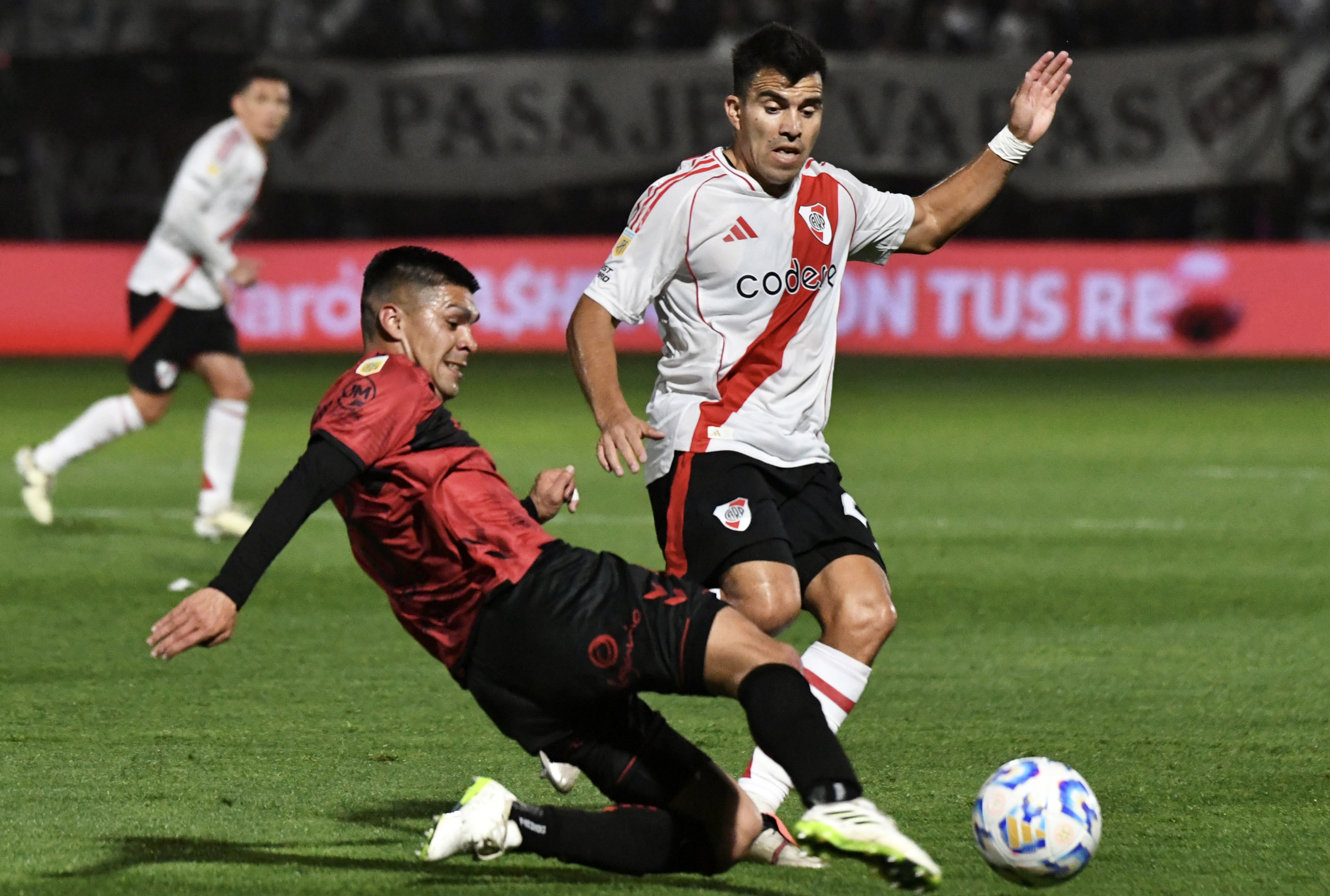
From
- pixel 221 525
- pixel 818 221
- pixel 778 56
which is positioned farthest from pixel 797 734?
pixel 221 525

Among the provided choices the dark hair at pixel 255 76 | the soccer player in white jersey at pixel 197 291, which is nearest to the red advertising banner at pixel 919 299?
the soccer player in white jersey at pixel 197 291

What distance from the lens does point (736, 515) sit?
496 cm

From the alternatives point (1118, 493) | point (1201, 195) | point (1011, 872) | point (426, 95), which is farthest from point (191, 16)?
point (1011, 872)

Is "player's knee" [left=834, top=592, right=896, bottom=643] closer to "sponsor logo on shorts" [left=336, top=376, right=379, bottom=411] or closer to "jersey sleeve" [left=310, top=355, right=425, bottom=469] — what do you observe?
"jersey sleeve" [left=310, top=355, right=425, bottom=469]

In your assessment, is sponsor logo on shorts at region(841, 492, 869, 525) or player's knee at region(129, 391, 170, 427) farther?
player's knee at region(129, 391, 170, 427)

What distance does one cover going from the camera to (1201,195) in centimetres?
2048

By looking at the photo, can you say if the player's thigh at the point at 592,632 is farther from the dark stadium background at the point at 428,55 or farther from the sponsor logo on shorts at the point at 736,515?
the dark stadium background at the point at 428,55

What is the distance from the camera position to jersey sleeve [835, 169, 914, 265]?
5.38 meters

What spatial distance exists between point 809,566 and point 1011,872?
1.08 metres

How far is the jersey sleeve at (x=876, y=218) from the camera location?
5.38m

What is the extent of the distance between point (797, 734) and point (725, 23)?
59.4 ft

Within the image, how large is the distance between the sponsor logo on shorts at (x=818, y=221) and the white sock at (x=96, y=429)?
18.8ft

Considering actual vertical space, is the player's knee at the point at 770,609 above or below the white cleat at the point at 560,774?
above

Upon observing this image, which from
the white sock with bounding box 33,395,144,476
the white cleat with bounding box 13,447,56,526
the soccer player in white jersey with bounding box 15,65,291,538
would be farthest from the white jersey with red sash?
the white cleat with bounding box 13,447,56,526
